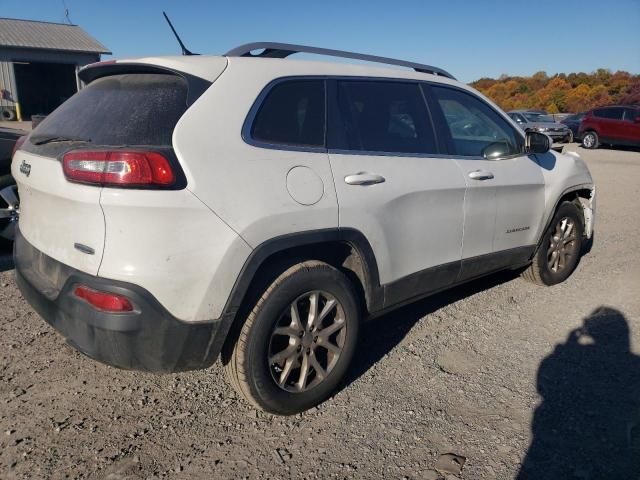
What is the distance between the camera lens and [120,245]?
2209 mm

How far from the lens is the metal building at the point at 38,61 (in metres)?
26.5

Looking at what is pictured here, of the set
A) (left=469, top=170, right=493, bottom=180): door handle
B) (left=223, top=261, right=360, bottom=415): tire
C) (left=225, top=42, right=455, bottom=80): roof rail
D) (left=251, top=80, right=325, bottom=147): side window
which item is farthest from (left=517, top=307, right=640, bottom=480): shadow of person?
(left=225, top=42, right=455, bottom=80): roof rail

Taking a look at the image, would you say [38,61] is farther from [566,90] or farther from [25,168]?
[566,90]

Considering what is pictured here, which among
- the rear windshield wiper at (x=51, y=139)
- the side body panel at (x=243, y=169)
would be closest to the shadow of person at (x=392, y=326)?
the side body panel at (x=243, y=169)

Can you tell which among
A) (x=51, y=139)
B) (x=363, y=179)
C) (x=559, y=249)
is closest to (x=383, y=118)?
(x=363, y=179)

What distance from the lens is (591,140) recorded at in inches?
854

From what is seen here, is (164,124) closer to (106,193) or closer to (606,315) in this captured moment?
(106,193)

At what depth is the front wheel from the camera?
21500 millimetres

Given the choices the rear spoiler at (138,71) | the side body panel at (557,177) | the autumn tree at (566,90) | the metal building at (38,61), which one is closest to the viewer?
the rear spoiler at (138,71)

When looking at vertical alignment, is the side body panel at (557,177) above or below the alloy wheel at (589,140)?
Answer: above

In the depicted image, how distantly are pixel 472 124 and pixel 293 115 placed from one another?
72.8 inches

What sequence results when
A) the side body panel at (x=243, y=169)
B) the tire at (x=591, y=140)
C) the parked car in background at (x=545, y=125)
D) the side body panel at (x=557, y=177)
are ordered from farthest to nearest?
1. the parked car in background at (x=545, y=125)
2. the tire at (x=591, y=140)
3. the side body panel at (x=557, y=177)
4. the side body panel at (x=243, y=169)

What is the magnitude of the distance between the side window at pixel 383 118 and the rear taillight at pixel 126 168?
0.99 metres

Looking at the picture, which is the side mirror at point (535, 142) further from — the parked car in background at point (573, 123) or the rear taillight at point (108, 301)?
the parked car in background at point (573, 123)
